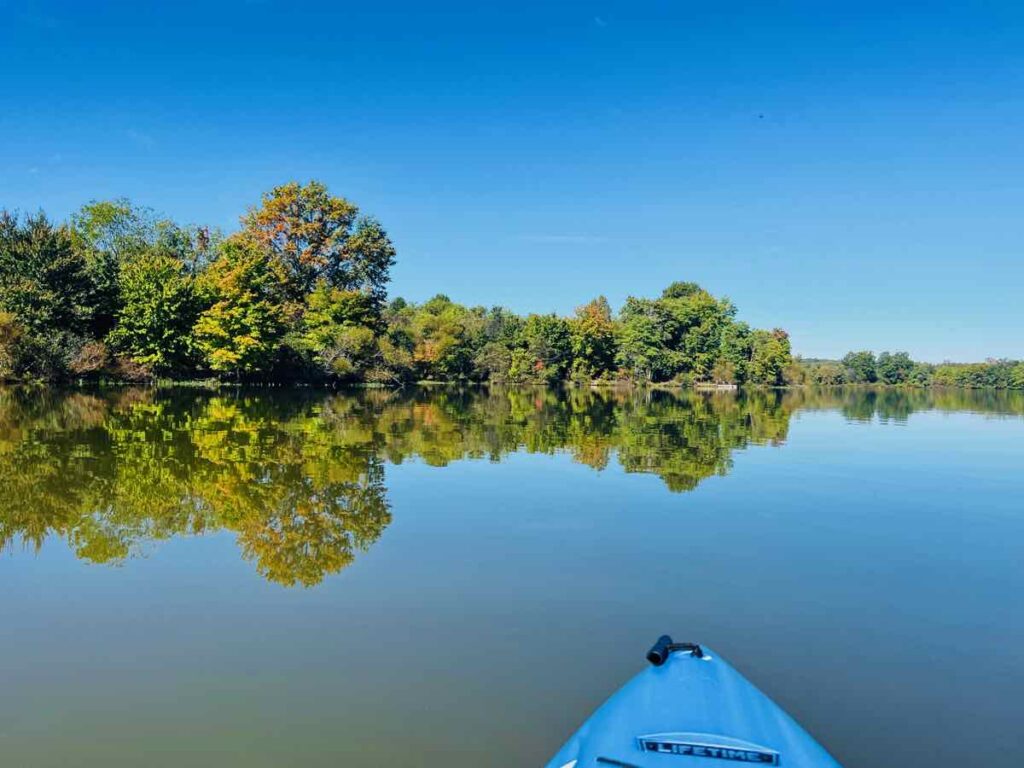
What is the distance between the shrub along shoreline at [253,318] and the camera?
30.8 metres

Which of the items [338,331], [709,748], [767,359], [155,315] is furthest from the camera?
[767,359]

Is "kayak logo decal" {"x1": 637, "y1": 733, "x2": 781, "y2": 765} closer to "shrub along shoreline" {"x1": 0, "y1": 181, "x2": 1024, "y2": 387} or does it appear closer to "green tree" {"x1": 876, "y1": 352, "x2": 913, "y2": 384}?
"shrub along shoreline" {"x1": 0, "y1": 181, "x2": 1024, "y2": 387}

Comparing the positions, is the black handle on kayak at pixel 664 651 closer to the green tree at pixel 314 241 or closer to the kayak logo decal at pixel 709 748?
the kayak logo decal at pixel 709 748

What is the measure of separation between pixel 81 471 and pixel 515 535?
720 centimetres

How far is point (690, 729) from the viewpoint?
281 centimetres

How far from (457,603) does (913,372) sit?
138 m

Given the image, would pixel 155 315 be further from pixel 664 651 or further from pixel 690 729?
pixel 690 729

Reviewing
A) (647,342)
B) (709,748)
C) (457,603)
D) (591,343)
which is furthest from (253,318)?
(647,342)

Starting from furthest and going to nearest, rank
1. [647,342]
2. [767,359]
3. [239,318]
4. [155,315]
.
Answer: [767,359] → [647,342] → [239,318] → [155,315]

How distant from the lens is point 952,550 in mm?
7508

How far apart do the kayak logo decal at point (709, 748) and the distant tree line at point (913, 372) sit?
12065 cm

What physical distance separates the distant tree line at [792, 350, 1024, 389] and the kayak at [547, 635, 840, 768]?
4732 inches

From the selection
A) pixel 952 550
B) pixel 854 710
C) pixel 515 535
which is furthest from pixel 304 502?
pixel 952 550

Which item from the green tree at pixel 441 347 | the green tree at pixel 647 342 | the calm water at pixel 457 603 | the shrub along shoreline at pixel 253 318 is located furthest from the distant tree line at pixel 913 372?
the calm water at pixel 457 603
